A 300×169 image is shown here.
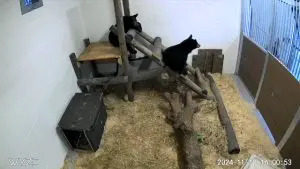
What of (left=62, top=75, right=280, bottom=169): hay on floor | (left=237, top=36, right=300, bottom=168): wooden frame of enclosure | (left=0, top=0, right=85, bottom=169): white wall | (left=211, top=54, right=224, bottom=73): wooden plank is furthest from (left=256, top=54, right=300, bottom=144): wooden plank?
(left=0, top=0, right=85, bottom=169): white wall

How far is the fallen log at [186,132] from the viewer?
155 centimetres

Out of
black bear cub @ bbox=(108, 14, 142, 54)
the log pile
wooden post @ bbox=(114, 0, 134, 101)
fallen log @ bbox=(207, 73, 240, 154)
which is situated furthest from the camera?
black bear cub @ bbox=(108, 14, 142, 54)

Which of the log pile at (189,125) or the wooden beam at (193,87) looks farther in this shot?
the wooden beam at (193,87)

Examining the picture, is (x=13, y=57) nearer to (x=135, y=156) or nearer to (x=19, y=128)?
(x=19, y=128)

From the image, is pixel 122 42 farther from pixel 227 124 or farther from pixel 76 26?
pixel 227 124

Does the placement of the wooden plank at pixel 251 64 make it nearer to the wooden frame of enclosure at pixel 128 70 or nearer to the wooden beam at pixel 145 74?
the wooden frame of enclosure at pixel 128 70

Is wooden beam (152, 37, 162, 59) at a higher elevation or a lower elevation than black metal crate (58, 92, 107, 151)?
higher

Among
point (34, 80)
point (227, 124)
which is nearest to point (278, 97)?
point (227, 124)

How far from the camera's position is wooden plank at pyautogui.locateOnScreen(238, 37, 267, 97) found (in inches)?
80.2

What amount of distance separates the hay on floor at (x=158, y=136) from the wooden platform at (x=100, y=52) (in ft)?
1.74

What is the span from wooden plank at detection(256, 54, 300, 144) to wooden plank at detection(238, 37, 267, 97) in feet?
0.46

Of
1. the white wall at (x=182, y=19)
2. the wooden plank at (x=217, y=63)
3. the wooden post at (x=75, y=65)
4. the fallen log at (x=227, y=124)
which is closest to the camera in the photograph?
the fallen log at (x=227, y=124)

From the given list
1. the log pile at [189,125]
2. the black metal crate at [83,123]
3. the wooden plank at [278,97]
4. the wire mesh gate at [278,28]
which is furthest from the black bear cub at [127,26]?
the wooden plank at [278,97]

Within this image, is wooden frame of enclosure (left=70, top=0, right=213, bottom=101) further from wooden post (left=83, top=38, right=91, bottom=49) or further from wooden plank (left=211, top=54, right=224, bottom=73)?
wooden plank (left=211, top=54, right=224, bottom=73)
